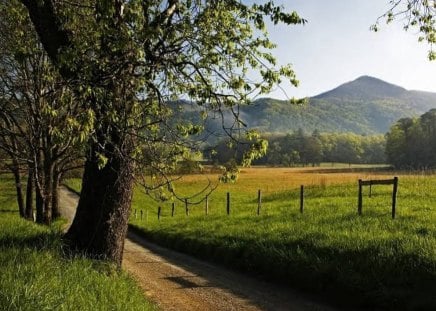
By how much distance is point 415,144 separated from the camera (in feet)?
421

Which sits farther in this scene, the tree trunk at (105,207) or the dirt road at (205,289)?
the dirt road at (205,289)

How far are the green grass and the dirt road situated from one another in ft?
6.83

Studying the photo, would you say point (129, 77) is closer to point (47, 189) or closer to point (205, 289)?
point (205, 289)

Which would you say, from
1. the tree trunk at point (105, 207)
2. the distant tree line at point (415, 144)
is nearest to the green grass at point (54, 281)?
the tree trunk at point (105, 207)

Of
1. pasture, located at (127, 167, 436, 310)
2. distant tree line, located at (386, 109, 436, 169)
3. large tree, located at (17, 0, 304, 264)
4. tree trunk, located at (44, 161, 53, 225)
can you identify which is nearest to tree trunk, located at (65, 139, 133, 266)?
large tree, located at (17, 0, 304, 264)

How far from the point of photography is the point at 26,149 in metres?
24.4

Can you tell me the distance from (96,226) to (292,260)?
5.91 metres

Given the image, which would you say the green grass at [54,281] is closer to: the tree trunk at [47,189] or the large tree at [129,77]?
the large tree at [129,77]

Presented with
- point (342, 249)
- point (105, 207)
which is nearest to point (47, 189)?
point (105, 207)

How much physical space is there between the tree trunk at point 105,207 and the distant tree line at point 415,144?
121800 millimetres

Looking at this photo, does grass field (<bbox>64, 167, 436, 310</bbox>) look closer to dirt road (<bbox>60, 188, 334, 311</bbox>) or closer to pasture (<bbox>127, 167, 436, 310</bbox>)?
pasture (<bbox>127, 167, 436, 310</bbox>)

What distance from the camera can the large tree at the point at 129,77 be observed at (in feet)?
26.3

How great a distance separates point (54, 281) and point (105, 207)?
2.94 m

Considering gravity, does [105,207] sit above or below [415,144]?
below
